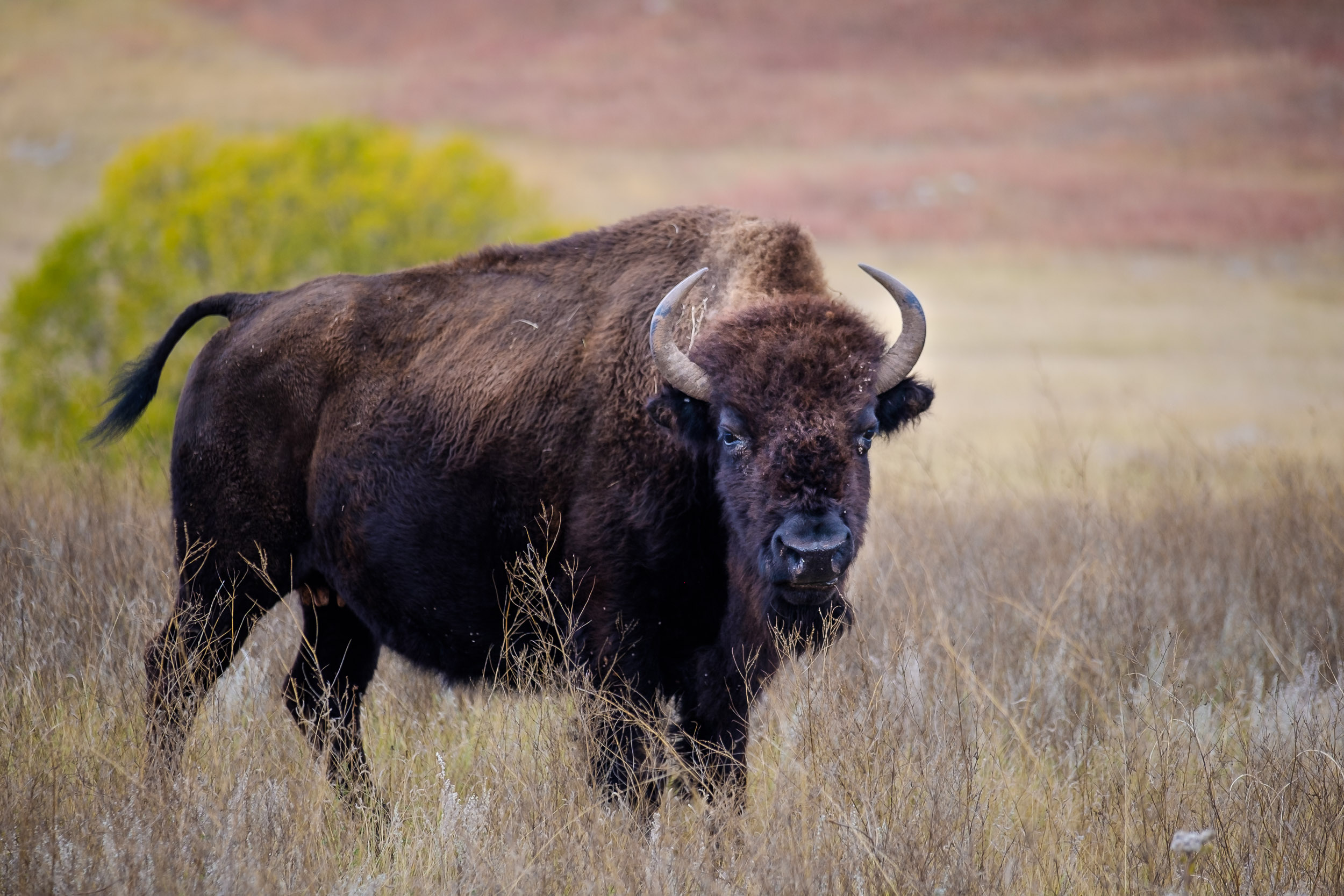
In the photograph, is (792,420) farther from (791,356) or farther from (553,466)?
(553,466)

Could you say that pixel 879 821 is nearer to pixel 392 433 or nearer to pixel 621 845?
pixel 621 845

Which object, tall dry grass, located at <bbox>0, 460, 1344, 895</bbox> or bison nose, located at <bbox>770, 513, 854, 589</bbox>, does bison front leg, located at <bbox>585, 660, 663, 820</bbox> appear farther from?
bison nose, located at <bbox>770, 513, 854, 589</bbox>

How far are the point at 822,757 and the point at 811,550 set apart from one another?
0.75 m

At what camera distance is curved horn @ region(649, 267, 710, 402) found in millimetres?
4121

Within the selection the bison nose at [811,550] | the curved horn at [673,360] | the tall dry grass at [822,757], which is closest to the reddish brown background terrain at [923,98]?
the tall dry grass at [822,757]

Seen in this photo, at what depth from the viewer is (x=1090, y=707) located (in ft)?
17.0

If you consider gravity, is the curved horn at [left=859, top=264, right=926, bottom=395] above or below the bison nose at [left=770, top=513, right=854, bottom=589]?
above

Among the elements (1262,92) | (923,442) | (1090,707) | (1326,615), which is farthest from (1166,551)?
(1262,92)

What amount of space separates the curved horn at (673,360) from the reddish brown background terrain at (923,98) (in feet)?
193

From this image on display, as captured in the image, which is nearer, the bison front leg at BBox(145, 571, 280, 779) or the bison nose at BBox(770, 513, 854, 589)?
the bison nose at BBox(770, 513, 854, 589)

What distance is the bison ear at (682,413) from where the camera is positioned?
13.7 feet

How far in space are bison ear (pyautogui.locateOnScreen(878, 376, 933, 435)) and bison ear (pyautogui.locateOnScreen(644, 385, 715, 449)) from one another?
2.38 ft

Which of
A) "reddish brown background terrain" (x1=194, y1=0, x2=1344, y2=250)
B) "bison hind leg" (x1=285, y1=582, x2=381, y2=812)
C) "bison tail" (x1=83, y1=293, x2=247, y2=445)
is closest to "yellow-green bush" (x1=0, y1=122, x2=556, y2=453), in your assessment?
"bison tail" (x1=83, y1=293, x2=247, y2=445)

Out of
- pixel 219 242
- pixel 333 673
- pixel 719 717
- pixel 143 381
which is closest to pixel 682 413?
pixel 719 717
